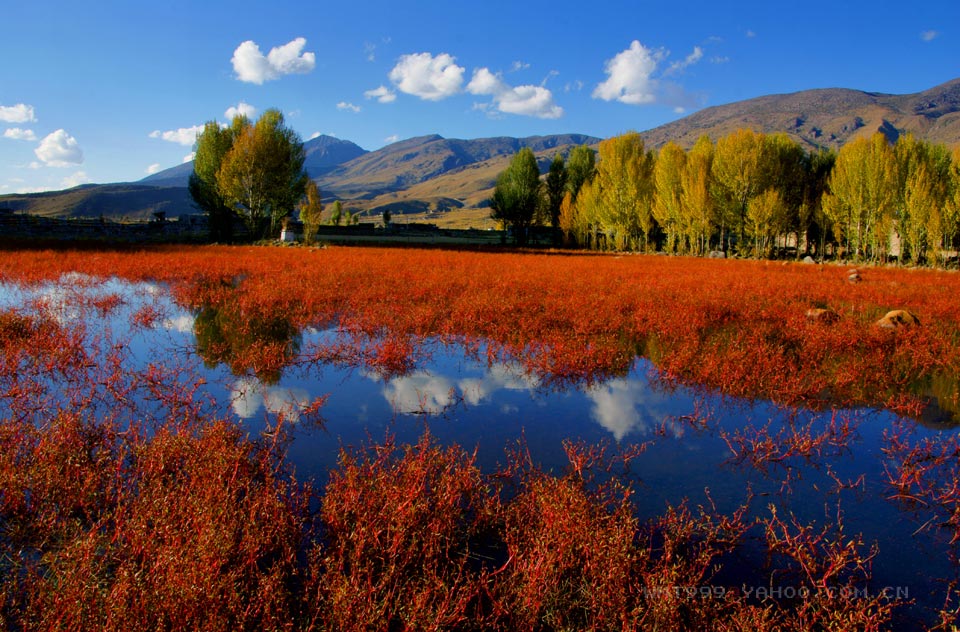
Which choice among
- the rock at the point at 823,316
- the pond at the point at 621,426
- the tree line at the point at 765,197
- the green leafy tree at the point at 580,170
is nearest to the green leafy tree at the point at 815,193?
the tree line at the point at 765,197

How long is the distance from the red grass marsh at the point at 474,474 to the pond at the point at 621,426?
41 mm

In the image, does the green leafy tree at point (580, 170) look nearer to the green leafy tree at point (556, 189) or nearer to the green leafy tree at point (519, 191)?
the green leafy tree at point (556, 189)

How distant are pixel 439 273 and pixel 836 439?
16.0 m

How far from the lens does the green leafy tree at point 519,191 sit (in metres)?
57.8

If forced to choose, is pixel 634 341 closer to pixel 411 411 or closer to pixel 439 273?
pixel 411 411

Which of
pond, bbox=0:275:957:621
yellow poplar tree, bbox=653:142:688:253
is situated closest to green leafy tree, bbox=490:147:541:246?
yellow poplar tree, bbox=653:142:688:253

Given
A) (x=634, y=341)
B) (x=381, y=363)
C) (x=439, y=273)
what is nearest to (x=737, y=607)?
(x=381, y=363)

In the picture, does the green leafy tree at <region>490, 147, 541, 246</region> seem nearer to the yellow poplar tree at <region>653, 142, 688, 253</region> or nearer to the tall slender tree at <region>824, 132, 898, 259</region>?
the yellow poplar tree at <region>653, 142, 688, 253</region>

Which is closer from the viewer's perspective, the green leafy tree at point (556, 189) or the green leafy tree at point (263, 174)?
the green leafy tree at point (263, 174)

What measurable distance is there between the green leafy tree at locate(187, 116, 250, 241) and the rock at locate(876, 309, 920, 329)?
4817 centimetres

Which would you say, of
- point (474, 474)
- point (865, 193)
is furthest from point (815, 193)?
point (474, 474)

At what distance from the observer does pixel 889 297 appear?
1702 cm

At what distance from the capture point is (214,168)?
47062mm

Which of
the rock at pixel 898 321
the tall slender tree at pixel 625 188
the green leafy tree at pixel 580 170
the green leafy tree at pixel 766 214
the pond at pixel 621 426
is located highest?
the green leafy tree at pixel 580 170
